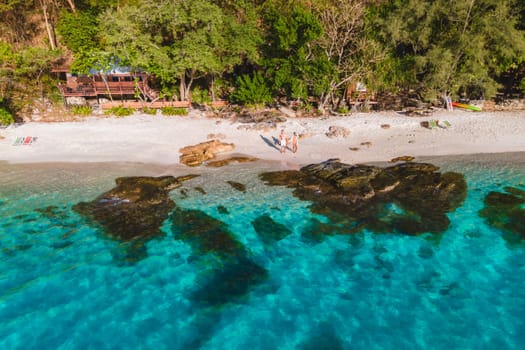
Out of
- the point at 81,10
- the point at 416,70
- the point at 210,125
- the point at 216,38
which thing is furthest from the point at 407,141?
the point at 81,10

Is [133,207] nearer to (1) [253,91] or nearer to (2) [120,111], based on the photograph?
(2) [120,111]

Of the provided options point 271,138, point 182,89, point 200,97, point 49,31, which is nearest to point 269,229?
point 271,138

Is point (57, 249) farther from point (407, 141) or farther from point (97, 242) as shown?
point (407, 141)

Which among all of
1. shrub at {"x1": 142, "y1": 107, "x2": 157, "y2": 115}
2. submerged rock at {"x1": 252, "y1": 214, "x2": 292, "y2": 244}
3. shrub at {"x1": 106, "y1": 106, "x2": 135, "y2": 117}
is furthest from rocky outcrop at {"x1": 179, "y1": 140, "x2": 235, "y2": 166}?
shrub at {"x1": 106, "y1": 106, "x2": 135, "y2": 117}

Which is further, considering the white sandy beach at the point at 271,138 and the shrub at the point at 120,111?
the shrub at the point at 120,111

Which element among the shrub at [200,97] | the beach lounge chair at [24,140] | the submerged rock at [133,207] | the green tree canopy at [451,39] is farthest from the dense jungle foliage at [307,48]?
the submerged rock at [133,207]

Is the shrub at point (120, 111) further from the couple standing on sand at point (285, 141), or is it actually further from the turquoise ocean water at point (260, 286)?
the couple standing on sand at point (285, 141)
